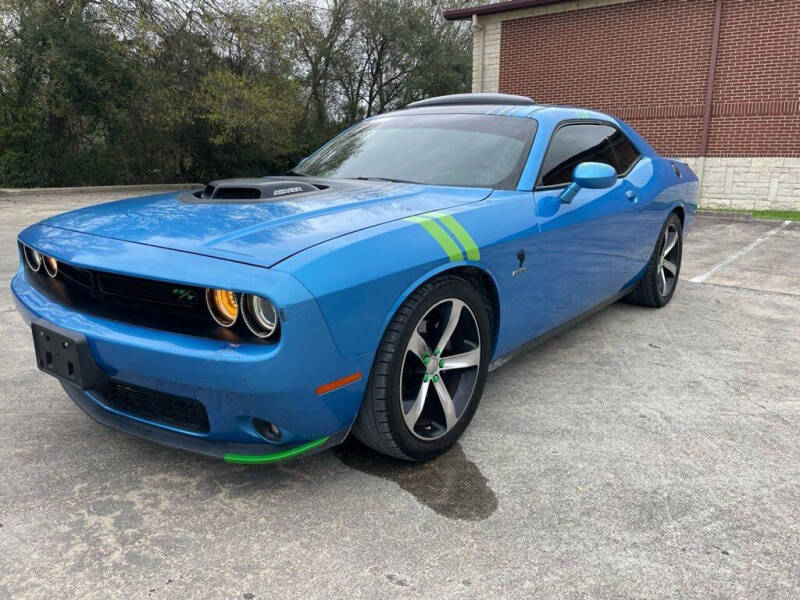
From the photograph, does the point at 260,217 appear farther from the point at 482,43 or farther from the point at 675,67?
the point at 482,43

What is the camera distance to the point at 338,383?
75.4 inches

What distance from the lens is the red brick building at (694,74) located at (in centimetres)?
1100

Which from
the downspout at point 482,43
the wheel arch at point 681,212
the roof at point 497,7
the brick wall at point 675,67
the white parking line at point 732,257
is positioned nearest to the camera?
the wheel arch at point 681,212

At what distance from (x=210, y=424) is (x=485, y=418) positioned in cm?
127

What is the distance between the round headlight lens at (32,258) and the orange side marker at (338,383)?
128 cm

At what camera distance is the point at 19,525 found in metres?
1.96

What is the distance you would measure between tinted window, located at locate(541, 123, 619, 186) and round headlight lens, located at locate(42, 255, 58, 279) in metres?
2.08

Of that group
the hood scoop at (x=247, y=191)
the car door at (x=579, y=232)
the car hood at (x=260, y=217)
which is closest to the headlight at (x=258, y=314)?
the car hood at (x=260, y=217)

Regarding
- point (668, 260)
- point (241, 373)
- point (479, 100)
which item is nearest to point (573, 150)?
point (479, 100)

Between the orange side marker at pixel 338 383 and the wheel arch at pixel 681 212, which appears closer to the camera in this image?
the orange side marker at pixel 338 383

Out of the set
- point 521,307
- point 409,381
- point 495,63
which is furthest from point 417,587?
point 495,63

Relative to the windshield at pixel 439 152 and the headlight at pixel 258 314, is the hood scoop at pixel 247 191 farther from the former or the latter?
the headlight at pixel 258 314

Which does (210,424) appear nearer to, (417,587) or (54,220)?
(417,587)

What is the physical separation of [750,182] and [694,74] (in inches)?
87.2
